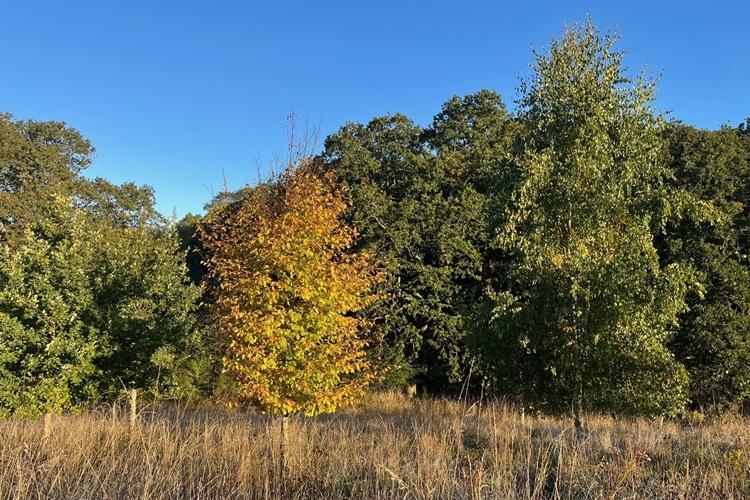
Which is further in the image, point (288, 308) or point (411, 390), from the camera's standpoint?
point (411, 390)

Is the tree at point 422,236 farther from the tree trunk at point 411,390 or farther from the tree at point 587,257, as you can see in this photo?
the tree at point 587,257

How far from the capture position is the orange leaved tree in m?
7.70

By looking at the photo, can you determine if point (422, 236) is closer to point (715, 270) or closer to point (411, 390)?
point (411, 390)

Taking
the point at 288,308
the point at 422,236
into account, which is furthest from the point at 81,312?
the point at 422,236

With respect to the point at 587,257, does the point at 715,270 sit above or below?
above

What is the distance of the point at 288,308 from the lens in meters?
8.05

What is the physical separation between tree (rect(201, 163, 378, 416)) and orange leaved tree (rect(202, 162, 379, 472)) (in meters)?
0.01

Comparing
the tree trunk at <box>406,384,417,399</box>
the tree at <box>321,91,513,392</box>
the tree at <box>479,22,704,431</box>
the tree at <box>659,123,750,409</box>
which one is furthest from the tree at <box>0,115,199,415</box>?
the tree at <box>659,123,750,409</box>

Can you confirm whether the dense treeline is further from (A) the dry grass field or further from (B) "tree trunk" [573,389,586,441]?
(A) the dry grass field

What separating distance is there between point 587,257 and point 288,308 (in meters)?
4.52

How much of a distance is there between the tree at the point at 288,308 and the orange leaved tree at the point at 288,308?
1 cm

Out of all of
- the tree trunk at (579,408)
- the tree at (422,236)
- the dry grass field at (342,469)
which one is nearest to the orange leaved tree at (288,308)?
the dry grass field at (342,469)

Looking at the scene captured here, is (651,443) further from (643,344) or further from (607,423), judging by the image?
(607,423)

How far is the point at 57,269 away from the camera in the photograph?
11461 mm
